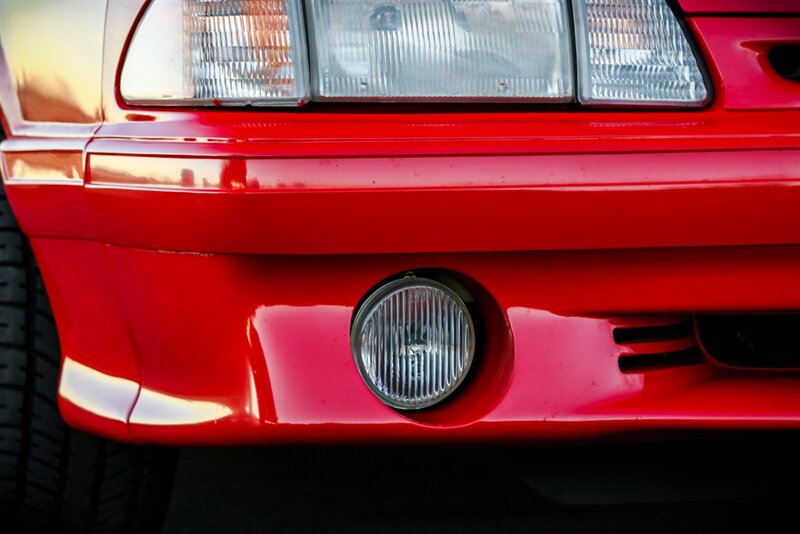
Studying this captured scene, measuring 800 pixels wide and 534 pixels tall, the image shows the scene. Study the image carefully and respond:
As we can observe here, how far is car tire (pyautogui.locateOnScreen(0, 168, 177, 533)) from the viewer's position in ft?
5.32

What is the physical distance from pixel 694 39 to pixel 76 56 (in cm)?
85

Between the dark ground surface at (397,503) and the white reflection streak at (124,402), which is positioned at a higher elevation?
the white reflection streak at (124,402)

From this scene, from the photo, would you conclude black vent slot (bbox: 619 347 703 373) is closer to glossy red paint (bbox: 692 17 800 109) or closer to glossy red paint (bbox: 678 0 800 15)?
glossy red paint (bbox: 692 17 800 109)

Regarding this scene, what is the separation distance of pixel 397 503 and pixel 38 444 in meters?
0.78

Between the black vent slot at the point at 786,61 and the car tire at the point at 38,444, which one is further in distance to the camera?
the car tire at the point at 38,444

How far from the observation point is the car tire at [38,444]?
5.32ft

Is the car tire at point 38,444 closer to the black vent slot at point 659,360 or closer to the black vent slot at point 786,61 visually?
the black vent slot at point 659,360

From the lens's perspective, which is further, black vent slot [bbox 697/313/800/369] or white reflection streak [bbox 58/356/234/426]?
black vent slot [bbox 697/313/800/369]

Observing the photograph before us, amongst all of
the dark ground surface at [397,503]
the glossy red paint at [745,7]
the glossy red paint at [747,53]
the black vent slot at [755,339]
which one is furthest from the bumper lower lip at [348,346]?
the dark ground surface at [397,503]

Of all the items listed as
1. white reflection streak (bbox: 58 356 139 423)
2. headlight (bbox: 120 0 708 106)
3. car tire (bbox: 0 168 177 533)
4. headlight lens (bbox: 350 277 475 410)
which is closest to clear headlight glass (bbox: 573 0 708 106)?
headlight (bbox: 120 0 708 106)

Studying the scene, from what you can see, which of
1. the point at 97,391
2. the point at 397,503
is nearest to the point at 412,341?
the point at 97,391

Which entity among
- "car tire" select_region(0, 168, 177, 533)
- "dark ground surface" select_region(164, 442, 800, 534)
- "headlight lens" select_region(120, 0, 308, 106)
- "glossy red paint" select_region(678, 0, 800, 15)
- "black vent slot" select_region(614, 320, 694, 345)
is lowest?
"dark ground surface" select_region(164, 442, 800, 534)

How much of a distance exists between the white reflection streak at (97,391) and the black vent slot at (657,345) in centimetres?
69

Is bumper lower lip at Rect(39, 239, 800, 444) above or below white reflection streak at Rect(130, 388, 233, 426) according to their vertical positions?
above
